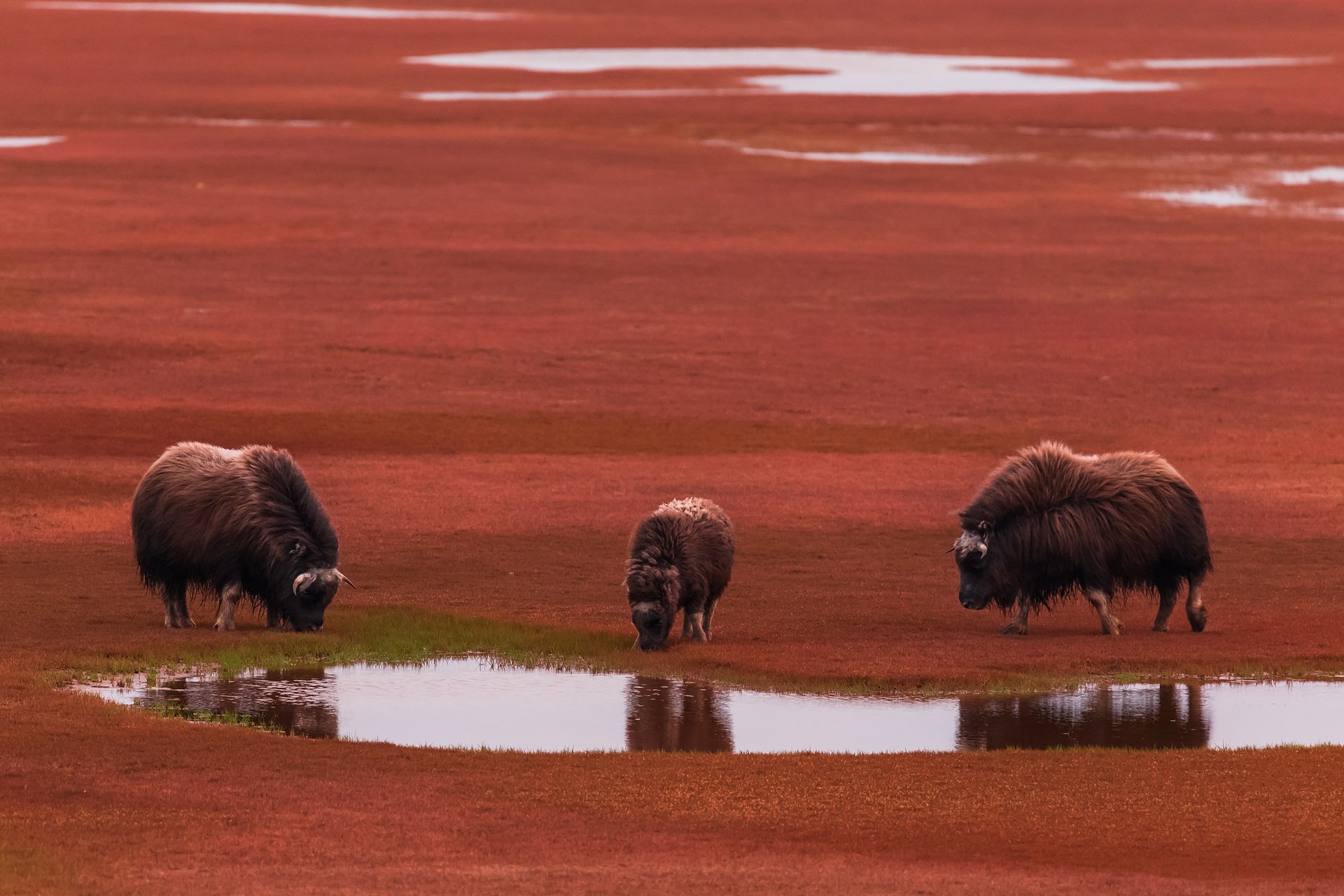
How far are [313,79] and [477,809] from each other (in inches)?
3563

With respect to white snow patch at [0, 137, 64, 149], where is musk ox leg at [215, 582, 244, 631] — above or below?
below

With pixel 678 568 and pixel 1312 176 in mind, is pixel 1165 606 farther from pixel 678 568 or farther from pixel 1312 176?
pixel 1312 176

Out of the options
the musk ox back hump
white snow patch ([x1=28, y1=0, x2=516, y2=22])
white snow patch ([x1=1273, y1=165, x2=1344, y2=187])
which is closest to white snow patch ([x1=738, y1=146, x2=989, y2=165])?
white snow patch ([x1=1273, y1=165, x2=1344, y2=187])

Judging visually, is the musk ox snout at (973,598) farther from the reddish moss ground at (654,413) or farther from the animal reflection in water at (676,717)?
the animal reflection in water at (676,717)

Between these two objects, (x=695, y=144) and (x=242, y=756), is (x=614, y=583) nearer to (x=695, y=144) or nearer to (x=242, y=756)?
(x=242, y=756)

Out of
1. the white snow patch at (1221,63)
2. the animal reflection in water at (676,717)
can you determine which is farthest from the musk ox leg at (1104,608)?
the white snow patch at (1221,63)

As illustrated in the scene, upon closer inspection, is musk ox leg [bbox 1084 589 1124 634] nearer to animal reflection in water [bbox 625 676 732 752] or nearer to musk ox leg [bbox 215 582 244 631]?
animal reflection in water [bbox 625 676 732 752]

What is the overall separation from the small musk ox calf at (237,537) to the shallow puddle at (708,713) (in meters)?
1.47

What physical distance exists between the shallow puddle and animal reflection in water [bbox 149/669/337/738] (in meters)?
0.02

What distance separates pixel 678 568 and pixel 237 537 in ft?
15.3

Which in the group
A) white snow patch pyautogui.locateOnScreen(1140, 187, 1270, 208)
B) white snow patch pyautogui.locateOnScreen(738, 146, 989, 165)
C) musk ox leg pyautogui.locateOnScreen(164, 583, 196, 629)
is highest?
white snow patch pyautogui.locateOnScreen(738, 146, 989, 165)

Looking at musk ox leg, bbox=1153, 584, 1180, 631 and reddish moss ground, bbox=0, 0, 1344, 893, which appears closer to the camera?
reddish moss ground, bbox=0, 0, 1344, 893

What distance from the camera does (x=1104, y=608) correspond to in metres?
23.5

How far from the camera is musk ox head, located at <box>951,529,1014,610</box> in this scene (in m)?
23.5
